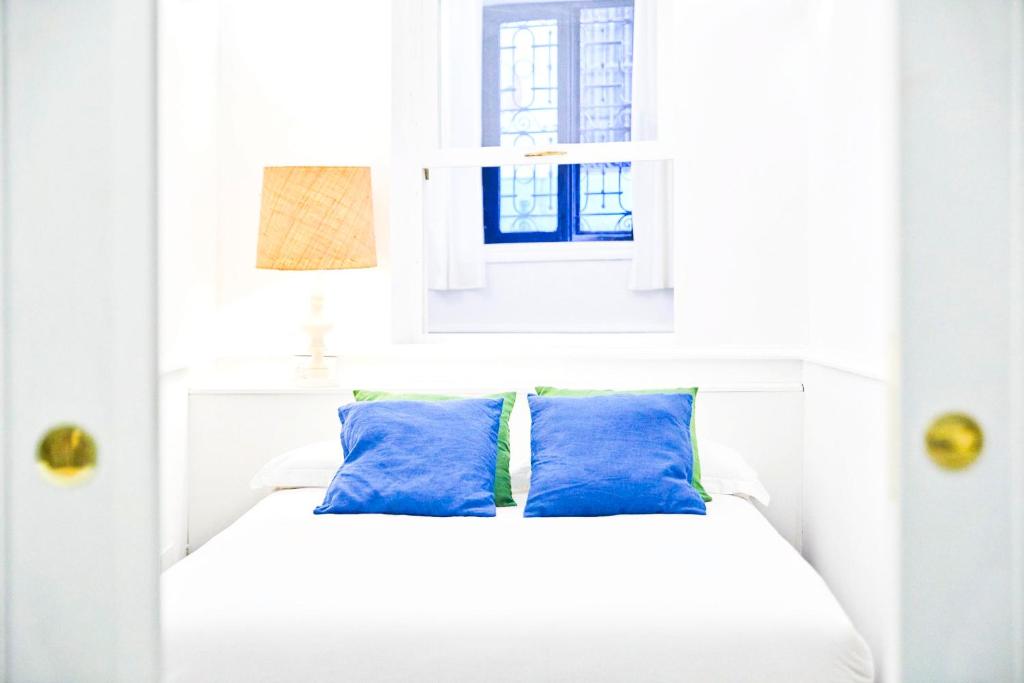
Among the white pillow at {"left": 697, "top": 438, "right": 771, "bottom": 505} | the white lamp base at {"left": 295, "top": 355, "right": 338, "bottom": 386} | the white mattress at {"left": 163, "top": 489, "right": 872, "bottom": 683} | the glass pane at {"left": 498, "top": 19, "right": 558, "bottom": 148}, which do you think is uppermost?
the glass pane at {"left": 498, "top": 19, "right": 558, "bottom": 148}

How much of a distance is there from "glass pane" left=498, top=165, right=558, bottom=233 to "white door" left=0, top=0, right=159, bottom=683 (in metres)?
2.79

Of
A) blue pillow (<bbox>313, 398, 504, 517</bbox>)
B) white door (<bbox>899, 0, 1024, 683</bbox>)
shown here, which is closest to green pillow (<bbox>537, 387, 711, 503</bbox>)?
blue pillow (<bbox>313, 398, 504, 517</bbox>)

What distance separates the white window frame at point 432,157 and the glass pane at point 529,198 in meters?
0.08

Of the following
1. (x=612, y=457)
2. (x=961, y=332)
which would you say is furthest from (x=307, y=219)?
(x=961, y=332)

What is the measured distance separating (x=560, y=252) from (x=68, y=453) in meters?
2.84

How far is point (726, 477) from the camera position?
260cm

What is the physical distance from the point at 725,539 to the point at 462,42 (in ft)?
6.79

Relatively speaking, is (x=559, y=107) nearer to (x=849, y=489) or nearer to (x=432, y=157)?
(x=432, y=157)

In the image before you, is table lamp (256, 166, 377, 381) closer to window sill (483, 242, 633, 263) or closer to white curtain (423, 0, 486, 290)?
white curtain (423, 0, 486, 290)

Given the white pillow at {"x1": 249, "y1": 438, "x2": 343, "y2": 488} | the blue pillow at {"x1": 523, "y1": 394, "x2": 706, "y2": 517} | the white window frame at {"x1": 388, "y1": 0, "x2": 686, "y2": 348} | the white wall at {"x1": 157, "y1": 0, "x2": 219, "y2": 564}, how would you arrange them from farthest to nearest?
1. the white window frame at {"x1": 388, "y1": 0, "x2": 686, "y2": 348}
2. the white wall at {"x1": 157, "y1": 0, "x2": 219, "y2": 564}
3. the white pillow at {"x1": 249, "y1": 438, "x2": 343, "y2": 488}
4. the blue pillow at {"x1": 523, "y1": 394, "x2": 706, "y2": 517}


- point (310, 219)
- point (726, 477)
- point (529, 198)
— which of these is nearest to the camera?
point (726, 477)

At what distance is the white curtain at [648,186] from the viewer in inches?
126

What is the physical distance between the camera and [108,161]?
1.92 feet

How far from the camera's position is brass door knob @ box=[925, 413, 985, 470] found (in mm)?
597
